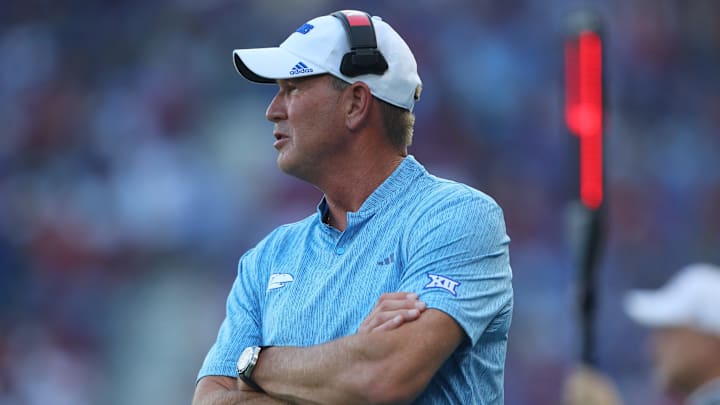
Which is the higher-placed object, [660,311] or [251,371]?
[660,311]

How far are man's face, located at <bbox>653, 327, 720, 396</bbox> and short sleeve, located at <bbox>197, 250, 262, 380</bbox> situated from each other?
1.45 meters

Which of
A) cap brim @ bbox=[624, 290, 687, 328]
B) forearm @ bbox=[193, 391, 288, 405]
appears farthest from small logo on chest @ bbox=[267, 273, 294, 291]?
cap brim @ bbox=[624, 290, 687, 328]

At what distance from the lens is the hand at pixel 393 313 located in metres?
3.68

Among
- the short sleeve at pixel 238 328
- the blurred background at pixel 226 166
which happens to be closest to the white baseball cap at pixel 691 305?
the short sleeve at pixel 238 328

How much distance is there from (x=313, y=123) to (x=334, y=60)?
221 mm

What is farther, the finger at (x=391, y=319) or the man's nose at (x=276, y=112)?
the man's nose at (x=276, y=112)

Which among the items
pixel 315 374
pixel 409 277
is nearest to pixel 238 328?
pixel 315 374

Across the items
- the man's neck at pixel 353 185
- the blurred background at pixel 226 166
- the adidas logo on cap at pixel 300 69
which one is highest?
the adidas logo on cap at pixel 300 69

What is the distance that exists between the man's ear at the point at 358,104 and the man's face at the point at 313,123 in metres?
0.03

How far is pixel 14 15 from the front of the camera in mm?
11555

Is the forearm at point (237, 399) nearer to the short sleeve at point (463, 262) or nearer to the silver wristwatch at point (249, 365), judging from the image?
the silver wristwatch at point (249, 365)

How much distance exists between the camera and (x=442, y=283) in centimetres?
375

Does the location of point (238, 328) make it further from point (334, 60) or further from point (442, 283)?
point (334, 60)

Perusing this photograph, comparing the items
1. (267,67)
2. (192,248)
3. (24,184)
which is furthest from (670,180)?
(267,67)
